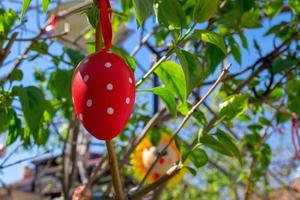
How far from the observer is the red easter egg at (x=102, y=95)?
19.8 inches

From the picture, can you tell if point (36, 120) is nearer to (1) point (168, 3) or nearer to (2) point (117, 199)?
(2) point (117, 199)

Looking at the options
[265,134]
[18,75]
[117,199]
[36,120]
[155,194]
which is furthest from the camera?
[155,194]

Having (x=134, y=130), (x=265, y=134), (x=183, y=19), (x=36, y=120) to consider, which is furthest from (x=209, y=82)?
(x=183, y=19)

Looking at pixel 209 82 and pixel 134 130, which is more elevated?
pixel 209 82

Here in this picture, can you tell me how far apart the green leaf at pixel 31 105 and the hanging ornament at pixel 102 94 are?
0.27 m

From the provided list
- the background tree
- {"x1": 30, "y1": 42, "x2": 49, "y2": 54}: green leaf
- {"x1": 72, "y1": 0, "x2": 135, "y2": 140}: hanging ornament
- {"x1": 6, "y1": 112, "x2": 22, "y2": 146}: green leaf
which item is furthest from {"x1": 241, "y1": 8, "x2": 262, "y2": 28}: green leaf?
{"x1": 72, "y1": 0, "x2": 135, "y2": 140}: hanging ornament

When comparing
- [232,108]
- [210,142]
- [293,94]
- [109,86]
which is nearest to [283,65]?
[293,94]

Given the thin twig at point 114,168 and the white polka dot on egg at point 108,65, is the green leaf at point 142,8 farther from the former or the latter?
the thin twig at point 114,168

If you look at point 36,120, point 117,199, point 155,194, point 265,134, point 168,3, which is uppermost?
point 168,3

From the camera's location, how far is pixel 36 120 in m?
0.79

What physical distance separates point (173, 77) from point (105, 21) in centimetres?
17

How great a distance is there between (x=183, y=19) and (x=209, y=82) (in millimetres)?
933

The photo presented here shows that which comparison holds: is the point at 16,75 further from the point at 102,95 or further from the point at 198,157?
the point at 102,95

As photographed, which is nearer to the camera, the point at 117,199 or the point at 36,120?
the point at 117,199
